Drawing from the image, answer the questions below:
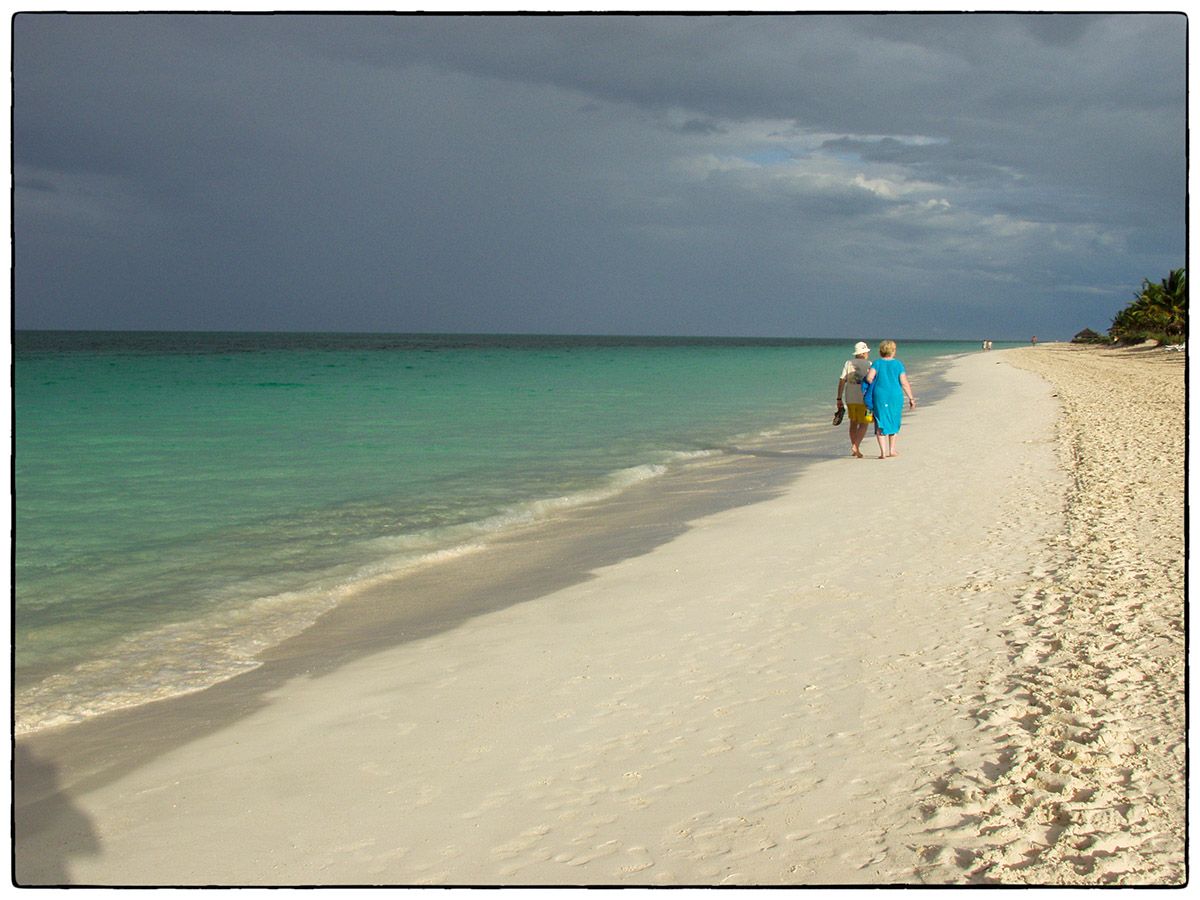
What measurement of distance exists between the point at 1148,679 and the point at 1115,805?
147 cm

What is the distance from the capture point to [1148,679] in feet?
15.2

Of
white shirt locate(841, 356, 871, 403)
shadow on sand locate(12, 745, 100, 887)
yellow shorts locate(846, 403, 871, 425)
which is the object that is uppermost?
white shirt locate(841, 356, 871, 403)

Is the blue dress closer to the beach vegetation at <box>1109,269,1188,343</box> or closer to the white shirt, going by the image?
the white shirt

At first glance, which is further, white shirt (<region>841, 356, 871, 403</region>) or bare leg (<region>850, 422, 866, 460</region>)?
bare leg (<region>850, 422, 866, 460</region>)

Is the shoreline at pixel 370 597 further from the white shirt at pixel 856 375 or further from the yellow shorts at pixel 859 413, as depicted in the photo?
the white shirt at pixel 856 375

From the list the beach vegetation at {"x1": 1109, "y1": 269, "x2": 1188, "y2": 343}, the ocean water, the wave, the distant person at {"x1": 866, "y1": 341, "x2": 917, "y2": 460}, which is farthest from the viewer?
the beach vegetation at {"x1": 1109, "y1": 269, "x2": 1188, "y2": 343}

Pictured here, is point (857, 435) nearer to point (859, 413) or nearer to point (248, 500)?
point (859, 413)

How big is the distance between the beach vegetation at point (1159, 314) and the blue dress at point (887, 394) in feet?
169

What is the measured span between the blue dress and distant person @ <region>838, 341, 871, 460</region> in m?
0.21

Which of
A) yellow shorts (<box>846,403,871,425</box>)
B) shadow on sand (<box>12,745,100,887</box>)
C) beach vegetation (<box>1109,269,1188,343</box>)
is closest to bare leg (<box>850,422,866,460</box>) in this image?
yellow shorts (<box>846,403,871,425</box>)

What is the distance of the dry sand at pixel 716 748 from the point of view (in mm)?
3311

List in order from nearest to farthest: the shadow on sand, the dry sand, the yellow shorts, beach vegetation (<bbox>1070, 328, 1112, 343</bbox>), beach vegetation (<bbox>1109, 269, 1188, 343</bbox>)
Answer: the dry sand < the shadow on sand < the yellow shorts < beach vegetation (<bbox>1109, 269, 1188, 343</bbox>) < beach vegetation (<bbox>1070, 328, 1112, 343</bbox>)

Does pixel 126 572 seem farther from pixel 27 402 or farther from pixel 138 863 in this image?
pixel 27 402

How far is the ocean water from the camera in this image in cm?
646
